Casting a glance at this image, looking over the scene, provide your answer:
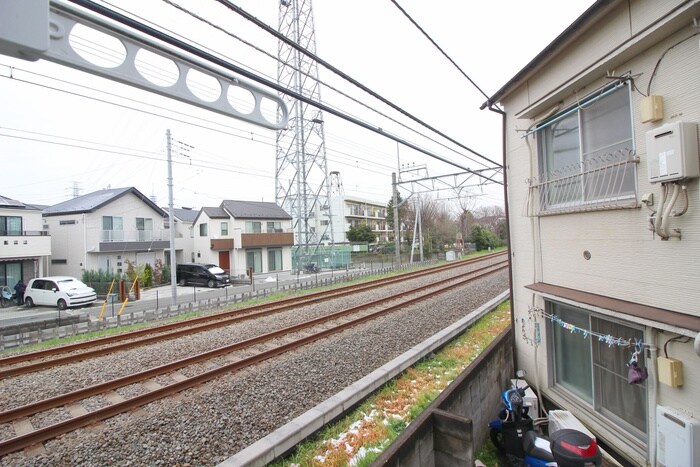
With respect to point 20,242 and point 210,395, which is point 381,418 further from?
point 20,242

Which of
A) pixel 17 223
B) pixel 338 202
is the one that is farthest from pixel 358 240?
pixel 17 223

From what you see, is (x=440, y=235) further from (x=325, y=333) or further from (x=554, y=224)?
(x=554, y=224)

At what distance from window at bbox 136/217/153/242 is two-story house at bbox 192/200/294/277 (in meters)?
4.14

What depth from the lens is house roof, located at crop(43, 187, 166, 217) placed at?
75.7ft

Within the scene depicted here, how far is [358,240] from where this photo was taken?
49188 millimetres

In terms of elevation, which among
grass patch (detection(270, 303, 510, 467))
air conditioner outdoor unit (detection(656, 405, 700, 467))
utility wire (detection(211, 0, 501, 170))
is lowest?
grass patch (detection(270, 303, 510, 467))

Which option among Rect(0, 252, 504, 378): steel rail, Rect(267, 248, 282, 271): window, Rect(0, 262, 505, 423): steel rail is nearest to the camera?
Rect(0, 262, 505, 423): steel rail

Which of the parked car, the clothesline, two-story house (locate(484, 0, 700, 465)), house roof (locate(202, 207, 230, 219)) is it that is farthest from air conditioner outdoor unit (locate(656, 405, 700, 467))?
house roof (locate(202, 207, 230, 219))

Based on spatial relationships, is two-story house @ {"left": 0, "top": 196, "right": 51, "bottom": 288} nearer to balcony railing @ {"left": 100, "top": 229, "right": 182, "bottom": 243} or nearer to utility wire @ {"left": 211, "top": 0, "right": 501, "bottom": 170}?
balcony railing @ {"left": 100, "top": 229, "right": 182, "bottom": 243}

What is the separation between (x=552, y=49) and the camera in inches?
174

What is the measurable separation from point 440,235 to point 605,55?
129ft

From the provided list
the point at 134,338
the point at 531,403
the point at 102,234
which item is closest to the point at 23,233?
the point at 102,234

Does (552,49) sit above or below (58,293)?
above

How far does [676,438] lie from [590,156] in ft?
9.68
